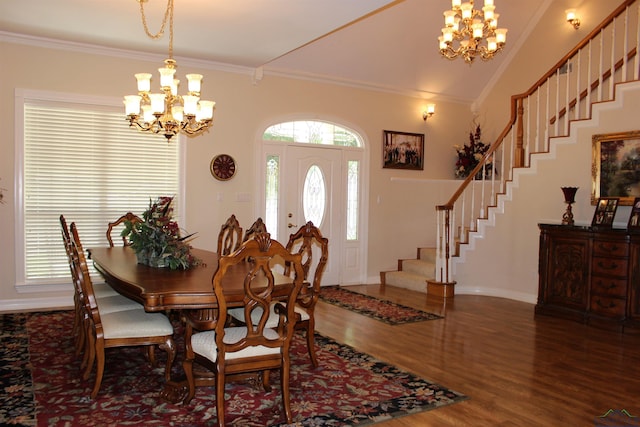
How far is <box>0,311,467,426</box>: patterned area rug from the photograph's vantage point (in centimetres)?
295

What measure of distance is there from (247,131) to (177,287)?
400cm

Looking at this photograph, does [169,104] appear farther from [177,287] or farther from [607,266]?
[607,266]

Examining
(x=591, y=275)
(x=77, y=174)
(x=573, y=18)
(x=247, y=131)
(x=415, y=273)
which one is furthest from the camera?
(x=415, y=273)

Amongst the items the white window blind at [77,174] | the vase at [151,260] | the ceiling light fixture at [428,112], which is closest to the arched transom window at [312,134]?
the ceiling light fixture at [428,112]

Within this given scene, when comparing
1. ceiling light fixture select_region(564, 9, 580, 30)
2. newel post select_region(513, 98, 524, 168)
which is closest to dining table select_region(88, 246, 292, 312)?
newel post select_region(513, 98, 524, 168)

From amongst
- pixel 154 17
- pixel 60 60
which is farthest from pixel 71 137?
pixel 154 17

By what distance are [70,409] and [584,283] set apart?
15.7ft

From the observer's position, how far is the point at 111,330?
317cm

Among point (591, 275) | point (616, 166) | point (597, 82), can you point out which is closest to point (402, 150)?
point (597, 82)

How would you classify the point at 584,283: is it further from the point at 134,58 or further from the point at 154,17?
the point at 134,58

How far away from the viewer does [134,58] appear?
5.99 meters

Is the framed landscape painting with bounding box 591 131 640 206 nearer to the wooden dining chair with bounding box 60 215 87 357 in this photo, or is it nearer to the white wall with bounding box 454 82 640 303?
the white wall with bounding box 454 82 640 303

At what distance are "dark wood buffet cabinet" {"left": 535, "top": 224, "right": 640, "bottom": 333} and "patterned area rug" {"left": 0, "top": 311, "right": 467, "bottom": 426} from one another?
8.63 feet

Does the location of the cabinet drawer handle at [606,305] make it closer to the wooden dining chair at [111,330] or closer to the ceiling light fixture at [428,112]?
the ceiling light fixture at [428,112]
